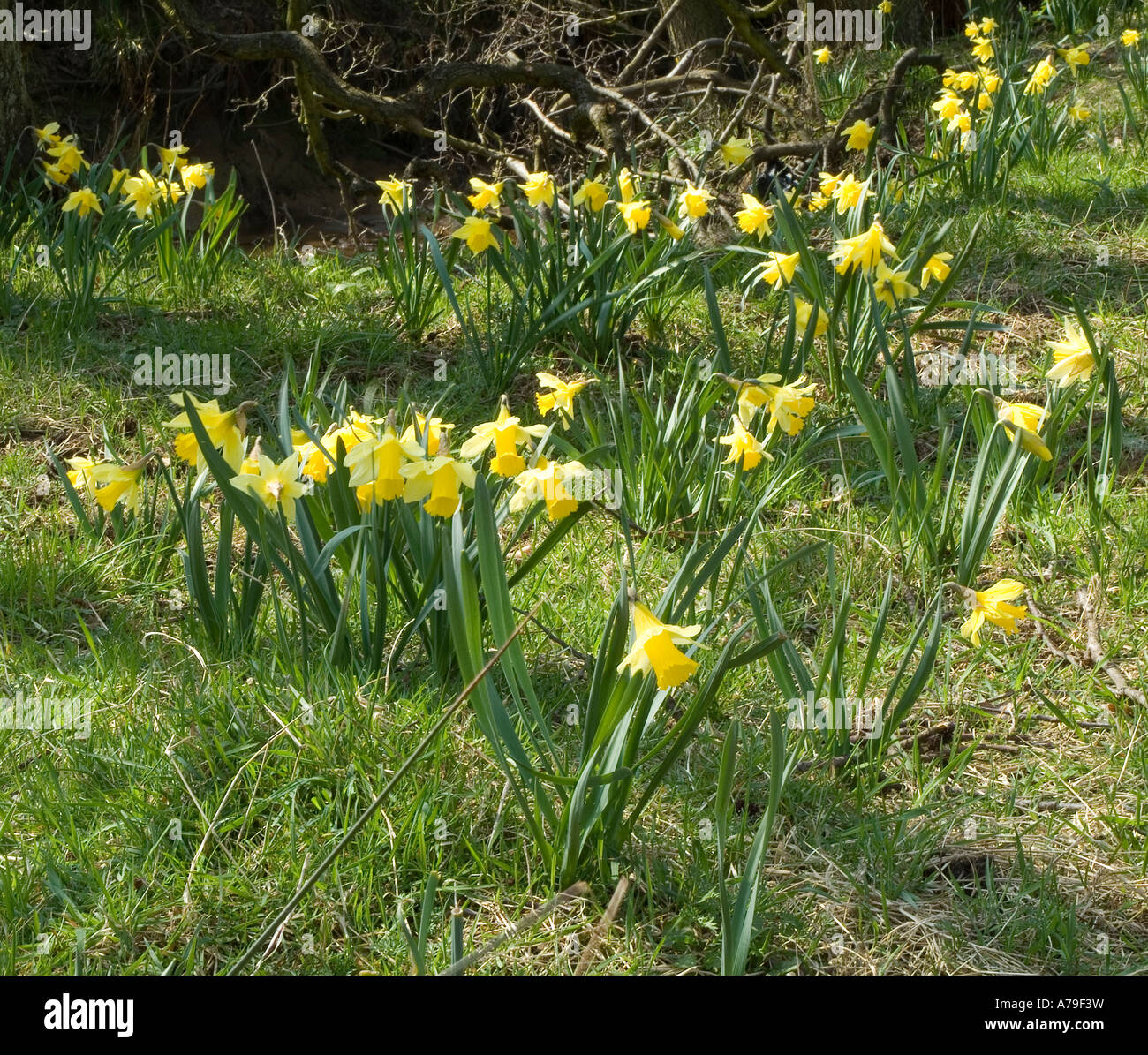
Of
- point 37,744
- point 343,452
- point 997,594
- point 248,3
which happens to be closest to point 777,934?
point 997,594

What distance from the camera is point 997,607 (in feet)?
6.44

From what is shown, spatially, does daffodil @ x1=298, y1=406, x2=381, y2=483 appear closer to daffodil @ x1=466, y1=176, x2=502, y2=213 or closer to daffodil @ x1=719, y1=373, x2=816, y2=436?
daffodil @ x1=719, y1=373, x2=816, y2=436

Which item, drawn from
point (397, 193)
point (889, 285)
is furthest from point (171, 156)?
point (889, 285)

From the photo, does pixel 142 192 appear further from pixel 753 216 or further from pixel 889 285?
pixel 889 285

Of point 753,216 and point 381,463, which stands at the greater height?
point 753,216

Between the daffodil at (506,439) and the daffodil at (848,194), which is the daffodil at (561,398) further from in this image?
the daffodil at (848,194)

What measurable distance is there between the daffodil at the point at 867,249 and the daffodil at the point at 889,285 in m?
0.03

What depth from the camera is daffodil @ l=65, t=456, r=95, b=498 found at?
236 cm

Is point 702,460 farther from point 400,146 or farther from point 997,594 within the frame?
point 400,146

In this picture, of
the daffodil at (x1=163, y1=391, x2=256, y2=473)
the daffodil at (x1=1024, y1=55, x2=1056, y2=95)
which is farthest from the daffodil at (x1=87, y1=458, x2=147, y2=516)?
the daffodil at (x1=1024, y1=55, x2=1056, y2=95)

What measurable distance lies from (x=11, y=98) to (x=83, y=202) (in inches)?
48.9

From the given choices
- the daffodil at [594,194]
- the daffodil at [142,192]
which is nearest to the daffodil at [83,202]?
the daffodil at [142,192]

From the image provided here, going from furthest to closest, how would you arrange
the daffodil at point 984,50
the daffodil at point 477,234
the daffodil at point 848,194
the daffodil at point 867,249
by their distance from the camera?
the daffodil at point 984,50, the daffodil at point 848,194, the daffodil at point 477,234, the daffodil at point 867,249

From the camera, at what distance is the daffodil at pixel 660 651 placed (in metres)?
1.51
